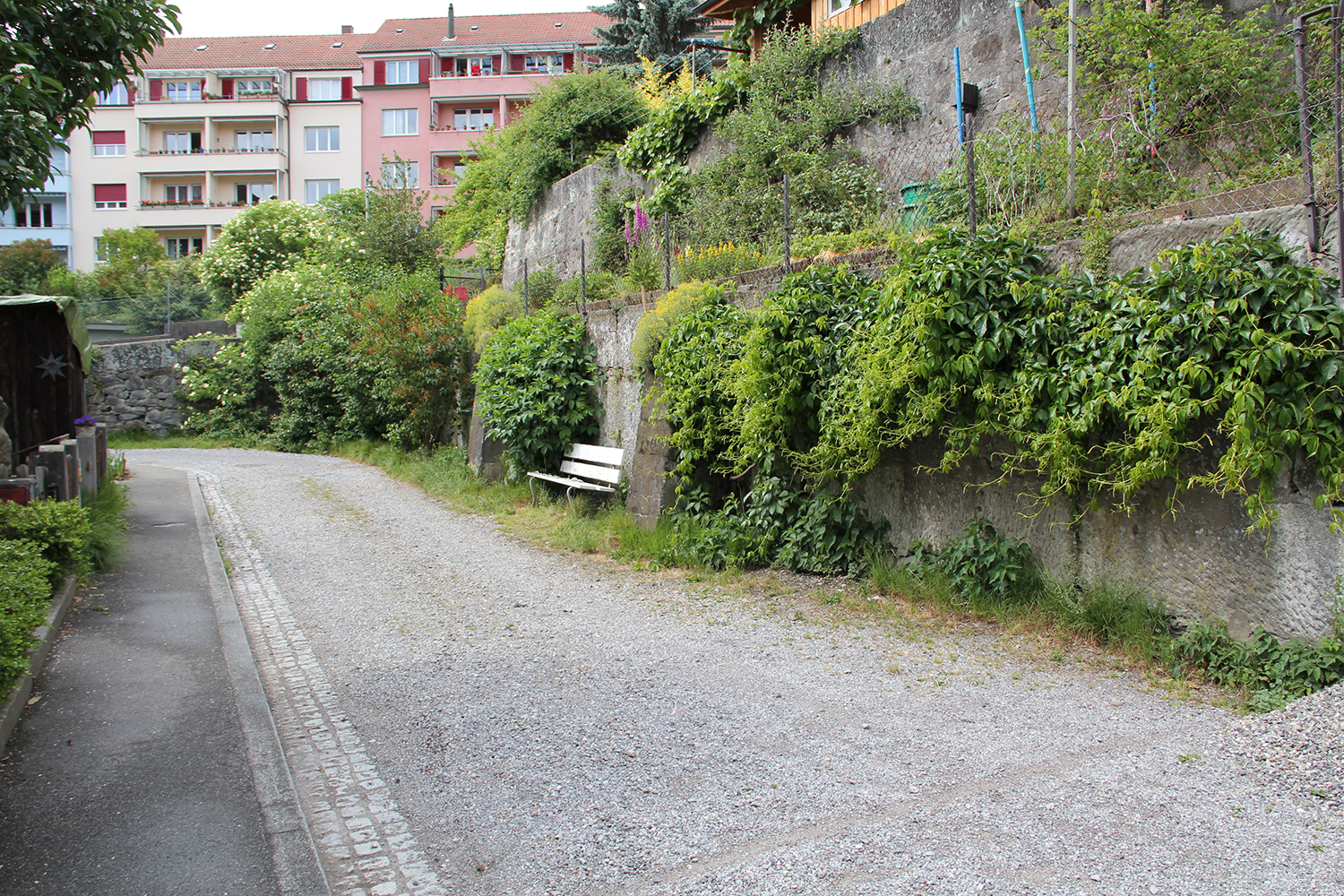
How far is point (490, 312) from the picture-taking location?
14.2 m

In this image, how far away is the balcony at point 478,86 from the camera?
44750 millimetres

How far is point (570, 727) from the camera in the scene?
14.5ft

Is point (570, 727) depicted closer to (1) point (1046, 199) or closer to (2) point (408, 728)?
(2) point (408, 728)

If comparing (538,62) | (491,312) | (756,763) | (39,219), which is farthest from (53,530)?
(39,219)

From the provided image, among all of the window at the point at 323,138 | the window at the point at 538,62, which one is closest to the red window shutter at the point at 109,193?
the window at the point at 323,138

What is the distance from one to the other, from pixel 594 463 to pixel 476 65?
139 feet

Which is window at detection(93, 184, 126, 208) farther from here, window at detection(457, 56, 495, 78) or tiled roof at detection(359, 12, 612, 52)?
window at detection(457, 56, 495, 78)

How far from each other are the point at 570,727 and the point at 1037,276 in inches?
153

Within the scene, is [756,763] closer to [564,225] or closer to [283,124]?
[564,225]

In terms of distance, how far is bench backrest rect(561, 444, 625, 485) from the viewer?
1000cm

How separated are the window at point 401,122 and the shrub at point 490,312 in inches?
1421

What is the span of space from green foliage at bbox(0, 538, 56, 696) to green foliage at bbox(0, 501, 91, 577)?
0.44m

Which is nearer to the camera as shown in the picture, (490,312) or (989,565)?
(989,565)

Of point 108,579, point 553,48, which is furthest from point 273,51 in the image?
point 108,579
